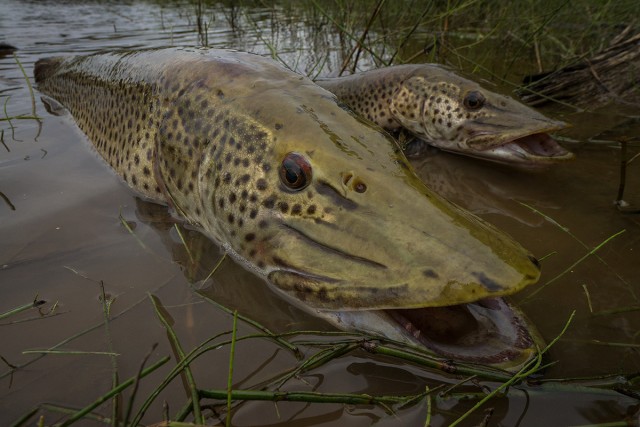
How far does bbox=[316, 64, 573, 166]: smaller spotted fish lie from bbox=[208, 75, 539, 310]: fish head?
2078 millimetres

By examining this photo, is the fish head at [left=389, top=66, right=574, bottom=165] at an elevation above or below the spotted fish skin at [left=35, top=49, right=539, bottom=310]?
below

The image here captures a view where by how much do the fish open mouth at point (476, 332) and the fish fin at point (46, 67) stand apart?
184 inches

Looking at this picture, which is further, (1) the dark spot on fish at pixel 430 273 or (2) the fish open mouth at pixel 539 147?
(2) the fish open mouth at pixel 539 147

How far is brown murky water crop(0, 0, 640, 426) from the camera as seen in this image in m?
1.40

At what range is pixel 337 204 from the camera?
1713 millimetres

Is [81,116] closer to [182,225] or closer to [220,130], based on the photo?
[182,225]

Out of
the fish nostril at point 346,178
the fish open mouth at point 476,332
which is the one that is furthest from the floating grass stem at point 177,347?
the fish nostril at point 346,178

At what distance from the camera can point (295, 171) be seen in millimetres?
1814

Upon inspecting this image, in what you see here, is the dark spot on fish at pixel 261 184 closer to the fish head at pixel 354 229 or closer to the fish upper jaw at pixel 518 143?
the fish head at pixel 354 229

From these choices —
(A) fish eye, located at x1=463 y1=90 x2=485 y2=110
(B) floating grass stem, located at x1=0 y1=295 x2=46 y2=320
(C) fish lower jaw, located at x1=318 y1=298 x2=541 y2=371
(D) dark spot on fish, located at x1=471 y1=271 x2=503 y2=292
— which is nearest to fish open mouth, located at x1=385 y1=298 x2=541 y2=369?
(C) fish lower jaw, located at x1=318 y1=298 x2=541 y2=371

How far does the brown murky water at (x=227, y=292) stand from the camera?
4.60 ft

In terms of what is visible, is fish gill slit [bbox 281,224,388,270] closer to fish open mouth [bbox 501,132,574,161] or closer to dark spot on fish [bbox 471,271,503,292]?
dark spot on fish [bbox 471,271,503,292]

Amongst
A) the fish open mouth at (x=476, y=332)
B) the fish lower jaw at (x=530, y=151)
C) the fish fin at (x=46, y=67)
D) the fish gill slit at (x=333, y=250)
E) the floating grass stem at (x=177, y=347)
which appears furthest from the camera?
the fish fin at (x=46, y=67)

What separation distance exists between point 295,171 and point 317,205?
170 millimetres
